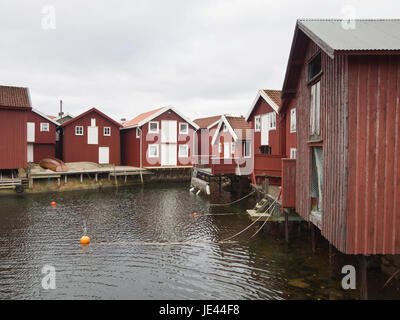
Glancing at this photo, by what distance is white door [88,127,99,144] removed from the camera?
3828 centimetres

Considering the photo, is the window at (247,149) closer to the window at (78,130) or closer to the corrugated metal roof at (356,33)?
the corrugated metal roof at (356,33)

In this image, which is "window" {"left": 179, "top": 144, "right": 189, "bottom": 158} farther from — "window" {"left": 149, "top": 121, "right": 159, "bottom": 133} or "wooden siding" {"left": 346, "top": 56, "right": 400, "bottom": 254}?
"wooden siding" {"left": 346, "top": 56, "right": 400, "bottom": 254}

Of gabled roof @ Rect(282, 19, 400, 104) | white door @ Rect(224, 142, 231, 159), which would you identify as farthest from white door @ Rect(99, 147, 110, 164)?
gabled roof @ Rect(282, 19, 400, 104)

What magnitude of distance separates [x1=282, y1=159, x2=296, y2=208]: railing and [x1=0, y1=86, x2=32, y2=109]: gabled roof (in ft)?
80.5

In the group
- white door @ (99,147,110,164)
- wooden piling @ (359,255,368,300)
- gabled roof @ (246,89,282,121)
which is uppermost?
gabled roof @ (246,89,282,121)

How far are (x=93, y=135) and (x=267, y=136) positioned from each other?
22.7 m

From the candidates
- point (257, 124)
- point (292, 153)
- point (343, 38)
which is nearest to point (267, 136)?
point (257, 124)

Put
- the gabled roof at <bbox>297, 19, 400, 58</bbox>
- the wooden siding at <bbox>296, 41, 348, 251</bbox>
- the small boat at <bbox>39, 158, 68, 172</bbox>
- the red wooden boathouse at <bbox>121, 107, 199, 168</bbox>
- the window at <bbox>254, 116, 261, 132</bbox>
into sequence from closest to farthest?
the gabled roof at <bbox>297, 19, 400, 58</bbox>
the wooden siding at <bbox>296, 41, 348, 251</bbox>
the window at <bbox>254, 116, 261, 132</bbox>
the small boat at <bbox>39, 158, 68, 172</bbox>
the red wooden boathouse at <bbox>121, 107, 199, 168</bbox>

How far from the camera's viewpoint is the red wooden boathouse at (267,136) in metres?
19.8

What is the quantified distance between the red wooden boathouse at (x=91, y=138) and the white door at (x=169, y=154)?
237 inches

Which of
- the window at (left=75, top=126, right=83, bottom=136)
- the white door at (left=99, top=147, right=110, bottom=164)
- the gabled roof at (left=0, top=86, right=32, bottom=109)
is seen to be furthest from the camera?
the white door at (left=99, top=147, right=110, bottom=164)

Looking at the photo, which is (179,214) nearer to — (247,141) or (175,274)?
(175,274)

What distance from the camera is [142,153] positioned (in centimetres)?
3847

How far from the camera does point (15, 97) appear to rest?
28.6 meters
